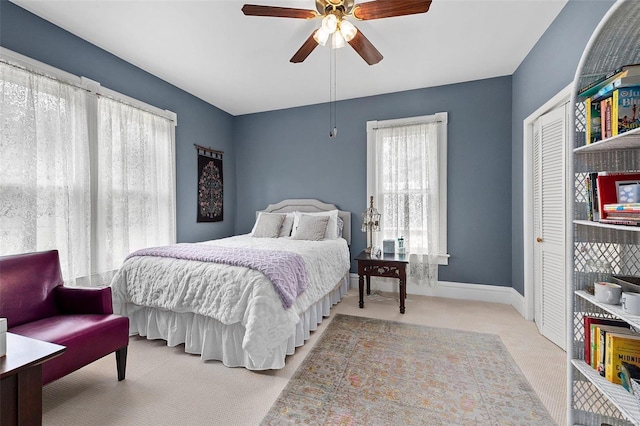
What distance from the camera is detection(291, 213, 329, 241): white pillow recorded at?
3500mm

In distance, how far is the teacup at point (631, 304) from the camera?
1.13 m

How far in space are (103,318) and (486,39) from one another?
400 cm

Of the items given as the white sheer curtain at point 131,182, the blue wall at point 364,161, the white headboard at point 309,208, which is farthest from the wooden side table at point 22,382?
the blue wall at point 364,161

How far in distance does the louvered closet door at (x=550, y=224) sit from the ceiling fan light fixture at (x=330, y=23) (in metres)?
1.98

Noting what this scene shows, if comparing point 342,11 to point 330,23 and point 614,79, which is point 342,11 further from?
point 614,79

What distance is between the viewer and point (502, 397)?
1723 millimetres

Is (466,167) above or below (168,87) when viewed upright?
below

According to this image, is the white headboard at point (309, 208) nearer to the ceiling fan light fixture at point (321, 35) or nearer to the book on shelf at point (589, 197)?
the ceiling fan light fixture at point (321, 35)

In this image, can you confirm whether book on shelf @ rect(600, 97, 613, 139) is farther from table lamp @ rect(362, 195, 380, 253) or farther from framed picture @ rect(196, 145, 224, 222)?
framed picture @ rect(196, 145, 224, 222)

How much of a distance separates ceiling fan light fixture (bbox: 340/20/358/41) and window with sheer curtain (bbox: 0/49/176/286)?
8.19ft

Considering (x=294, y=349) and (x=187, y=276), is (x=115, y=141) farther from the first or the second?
(x=294, y=349)

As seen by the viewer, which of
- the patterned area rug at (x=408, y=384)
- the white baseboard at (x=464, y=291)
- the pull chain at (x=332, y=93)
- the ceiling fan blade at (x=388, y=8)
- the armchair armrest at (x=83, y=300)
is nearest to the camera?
the patterned area rug at (x=408, y=384)

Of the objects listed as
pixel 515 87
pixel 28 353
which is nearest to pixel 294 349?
pixel 28 353

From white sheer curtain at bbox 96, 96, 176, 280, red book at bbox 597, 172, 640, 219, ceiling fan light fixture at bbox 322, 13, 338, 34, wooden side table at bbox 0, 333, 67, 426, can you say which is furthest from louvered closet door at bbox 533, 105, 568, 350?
white sheer curtain at bbox 96, 96, 176, 280
